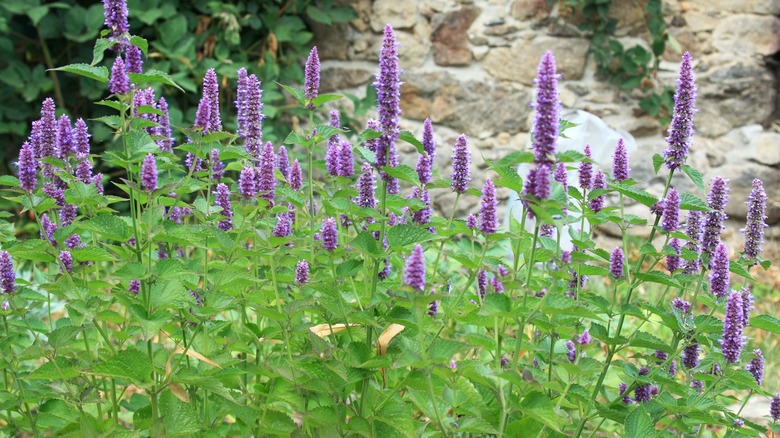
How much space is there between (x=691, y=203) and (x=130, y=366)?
1138 millimetres

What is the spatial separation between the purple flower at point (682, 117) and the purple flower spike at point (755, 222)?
198 mm

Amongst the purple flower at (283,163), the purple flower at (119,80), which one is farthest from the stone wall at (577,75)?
the purple flower at (119,80)

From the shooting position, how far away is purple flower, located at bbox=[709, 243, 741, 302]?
1.71 metres

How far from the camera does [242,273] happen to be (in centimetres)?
174

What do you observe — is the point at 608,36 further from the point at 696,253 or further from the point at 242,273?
the point at 242,273

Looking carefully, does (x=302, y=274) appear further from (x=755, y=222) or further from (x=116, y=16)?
(x=755, y=222)

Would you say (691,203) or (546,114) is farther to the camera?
(691,203)

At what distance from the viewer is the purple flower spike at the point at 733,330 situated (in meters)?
1.63


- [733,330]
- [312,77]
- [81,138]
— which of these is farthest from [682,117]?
[81,138]

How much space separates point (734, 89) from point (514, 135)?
1372mm

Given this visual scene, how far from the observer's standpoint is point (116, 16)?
169 centimetres

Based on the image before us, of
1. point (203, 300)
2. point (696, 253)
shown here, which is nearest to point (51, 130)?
point (203, 300)

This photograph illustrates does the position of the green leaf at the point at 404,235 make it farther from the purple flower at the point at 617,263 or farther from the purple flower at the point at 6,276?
the purple flower at the point at 6,276

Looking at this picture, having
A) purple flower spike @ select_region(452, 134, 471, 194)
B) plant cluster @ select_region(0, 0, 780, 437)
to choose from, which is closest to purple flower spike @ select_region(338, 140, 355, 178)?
plant cluster @ select_region(0, 0, 780, 437)
